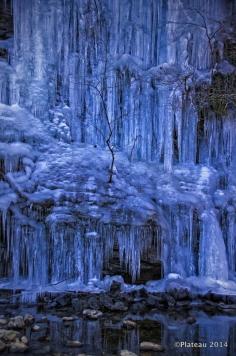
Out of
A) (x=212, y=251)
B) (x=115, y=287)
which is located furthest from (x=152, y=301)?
(x=212, y=251)

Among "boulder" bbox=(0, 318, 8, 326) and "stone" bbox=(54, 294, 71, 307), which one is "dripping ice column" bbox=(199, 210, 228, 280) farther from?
"boulder" bbox=(0, 318, 8, 326)

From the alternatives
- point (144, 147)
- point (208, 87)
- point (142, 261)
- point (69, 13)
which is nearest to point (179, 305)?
point (142, 261)

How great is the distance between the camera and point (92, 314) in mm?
6387

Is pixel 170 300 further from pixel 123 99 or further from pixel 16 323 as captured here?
pixel 123 99

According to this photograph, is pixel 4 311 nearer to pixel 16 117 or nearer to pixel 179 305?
pixel 179 305

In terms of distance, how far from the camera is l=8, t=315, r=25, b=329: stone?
5723 millimetres

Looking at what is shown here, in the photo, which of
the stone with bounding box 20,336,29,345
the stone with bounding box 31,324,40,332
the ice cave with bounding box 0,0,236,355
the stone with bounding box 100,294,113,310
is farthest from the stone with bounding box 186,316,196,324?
the ice cave with bounding box 0,0,236,355

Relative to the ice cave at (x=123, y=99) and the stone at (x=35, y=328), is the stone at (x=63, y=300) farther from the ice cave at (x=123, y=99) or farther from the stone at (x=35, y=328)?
the ice cave at (x=123, y=99)

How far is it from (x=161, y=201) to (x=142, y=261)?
1.41 metres

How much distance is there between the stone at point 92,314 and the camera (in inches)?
250

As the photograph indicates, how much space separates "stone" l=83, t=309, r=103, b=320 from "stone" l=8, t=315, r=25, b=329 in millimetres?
935

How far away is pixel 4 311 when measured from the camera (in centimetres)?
655

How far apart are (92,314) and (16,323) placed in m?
1.10

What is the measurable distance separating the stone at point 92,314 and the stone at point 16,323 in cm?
94
